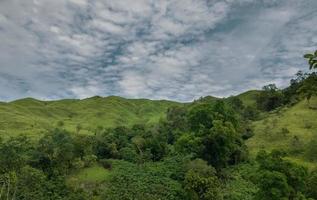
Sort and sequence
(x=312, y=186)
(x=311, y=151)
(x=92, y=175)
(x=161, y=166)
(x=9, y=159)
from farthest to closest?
(x=92, y=175) < (x=161, y=166) < (x=9, y=159) < (x=311, y=151) < (x=312, y=186)

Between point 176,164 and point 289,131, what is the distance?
102 ft

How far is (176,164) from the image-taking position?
90.2 meters

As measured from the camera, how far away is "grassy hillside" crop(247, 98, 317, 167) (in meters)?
93.0

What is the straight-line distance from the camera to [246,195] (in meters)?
73.4

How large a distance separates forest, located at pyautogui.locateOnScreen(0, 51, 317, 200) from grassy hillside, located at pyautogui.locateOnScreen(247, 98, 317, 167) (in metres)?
0.26

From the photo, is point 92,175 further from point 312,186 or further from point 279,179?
point 279,179

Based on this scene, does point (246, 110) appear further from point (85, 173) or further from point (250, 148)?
point (85, 173)

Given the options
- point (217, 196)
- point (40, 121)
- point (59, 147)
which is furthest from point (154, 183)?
point (40, 121)

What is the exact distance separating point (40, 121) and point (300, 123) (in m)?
122

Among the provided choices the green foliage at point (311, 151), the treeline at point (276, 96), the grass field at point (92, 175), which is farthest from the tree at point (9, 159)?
the treeline at point (276, 96)

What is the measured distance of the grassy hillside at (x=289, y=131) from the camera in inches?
3661

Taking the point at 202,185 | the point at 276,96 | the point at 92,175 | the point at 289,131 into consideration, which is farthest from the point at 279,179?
the point at 276,96

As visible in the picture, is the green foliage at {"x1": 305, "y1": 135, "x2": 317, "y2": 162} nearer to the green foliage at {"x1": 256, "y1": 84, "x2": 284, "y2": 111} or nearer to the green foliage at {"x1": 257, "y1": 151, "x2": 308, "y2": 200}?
the green foliage at {"x1": 257, "y1": 151, "x2": 308, "y2": 200}

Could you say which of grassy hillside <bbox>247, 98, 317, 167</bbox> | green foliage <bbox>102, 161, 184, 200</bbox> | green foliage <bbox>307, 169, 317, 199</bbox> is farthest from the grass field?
green foliage <bbox>307, 169, 317, 199</bbox>
